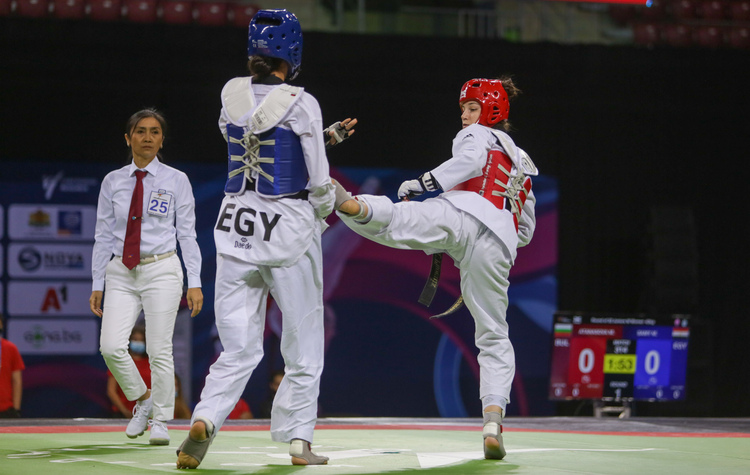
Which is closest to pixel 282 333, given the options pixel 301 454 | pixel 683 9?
pixel 301 454

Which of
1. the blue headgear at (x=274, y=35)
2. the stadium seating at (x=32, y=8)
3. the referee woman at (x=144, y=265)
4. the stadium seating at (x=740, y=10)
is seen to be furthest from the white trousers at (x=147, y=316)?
the stadium seating at (x=740, y=10)

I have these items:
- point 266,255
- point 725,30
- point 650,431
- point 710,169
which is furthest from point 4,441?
point 725,30

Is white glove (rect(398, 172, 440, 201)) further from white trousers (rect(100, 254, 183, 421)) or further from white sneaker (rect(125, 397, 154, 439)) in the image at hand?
→ white sneaker (rect(125, 397, 154, 439))

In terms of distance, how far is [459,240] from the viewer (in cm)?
385

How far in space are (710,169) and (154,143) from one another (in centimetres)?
708

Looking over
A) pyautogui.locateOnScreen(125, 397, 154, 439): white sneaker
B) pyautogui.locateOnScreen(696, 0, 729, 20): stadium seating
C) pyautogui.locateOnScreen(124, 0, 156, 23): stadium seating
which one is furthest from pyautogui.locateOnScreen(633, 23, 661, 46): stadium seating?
pyautogui.locateOnScreen(125, 397, 154, 439): white sneaker

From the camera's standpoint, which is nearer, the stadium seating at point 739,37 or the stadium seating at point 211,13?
the stadium seating at point 211,13

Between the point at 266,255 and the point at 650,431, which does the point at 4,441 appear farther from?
the point at 650,431

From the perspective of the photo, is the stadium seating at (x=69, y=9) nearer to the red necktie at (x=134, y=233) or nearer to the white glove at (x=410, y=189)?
the red necktie at (x=134, y=233)

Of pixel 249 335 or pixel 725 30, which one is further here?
pixel 725 30

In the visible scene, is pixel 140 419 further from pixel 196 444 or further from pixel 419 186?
pixel 419 186

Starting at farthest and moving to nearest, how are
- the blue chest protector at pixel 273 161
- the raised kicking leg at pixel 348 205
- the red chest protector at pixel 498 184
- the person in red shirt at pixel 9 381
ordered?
the person in red shirt at pixel 9 381 → the red chest protector at pixel 498 184 → the raised kicking leg at pixel 348 205 → the blue chest protector at pixel 273 161

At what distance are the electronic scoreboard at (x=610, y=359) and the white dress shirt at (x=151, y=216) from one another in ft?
11.9

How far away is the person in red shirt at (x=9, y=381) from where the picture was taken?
6.54m
